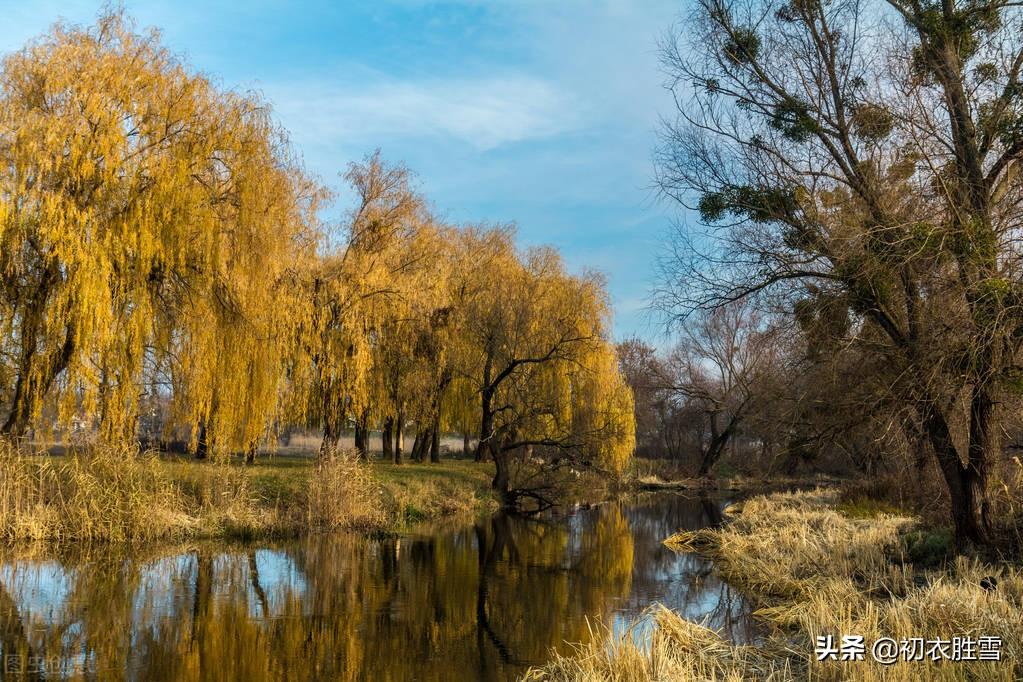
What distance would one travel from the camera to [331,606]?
10.0 metres

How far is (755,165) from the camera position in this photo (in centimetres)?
1091

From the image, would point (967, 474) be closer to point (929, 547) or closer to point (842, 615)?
point (929, 547)

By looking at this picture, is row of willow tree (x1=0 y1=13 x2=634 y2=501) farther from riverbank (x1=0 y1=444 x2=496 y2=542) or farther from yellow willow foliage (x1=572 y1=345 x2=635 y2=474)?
yellow willow foliage (x1=572 y1=345 x2=635 y2=474)

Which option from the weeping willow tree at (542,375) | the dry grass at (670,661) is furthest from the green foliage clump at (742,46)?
the weeping willow tree at (542,375)

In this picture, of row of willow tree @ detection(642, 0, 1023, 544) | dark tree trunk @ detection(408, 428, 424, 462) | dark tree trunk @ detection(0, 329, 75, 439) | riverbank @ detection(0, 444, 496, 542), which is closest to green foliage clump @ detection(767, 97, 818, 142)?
row of willow tree @ detection(642, 0, 1023, 544)

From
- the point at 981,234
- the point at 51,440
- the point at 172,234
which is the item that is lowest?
the point at 51,440

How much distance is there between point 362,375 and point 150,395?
20.7ft

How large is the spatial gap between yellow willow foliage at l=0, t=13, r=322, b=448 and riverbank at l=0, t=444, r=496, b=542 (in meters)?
0.73

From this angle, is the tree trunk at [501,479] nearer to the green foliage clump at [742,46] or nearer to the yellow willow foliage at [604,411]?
the yellow willow foliage at [604,411]

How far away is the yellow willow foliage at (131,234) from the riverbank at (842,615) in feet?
30.8

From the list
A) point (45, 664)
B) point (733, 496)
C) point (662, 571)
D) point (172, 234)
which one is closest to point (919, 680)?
point (45, 664)

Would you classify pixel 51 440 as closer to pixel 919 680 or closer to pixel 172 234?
pixel 172 234

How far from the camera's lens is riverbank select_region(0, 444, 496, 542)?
41.9 ft

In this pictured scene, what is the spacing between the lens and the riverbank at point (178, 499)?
41.9 feet
